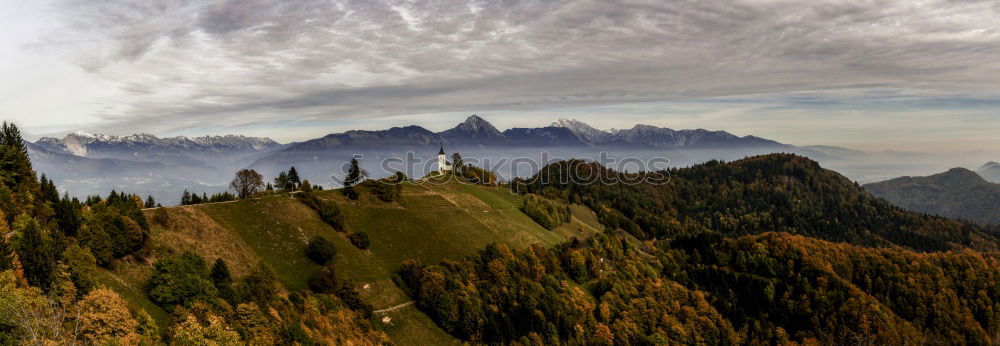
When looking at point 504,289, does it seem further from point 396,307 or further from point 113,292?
point 113,292

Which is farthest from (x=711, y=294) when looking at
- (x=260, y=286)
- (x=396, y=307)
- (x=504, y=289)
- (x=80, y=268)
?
(x=80, y=268)

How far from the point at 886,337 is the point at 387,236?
12147 cm

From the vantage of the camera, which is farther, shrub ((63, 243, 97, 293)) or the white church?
the white church

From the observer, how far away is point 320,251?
84375 millimetres

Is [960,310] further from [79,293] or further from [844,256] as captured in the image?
[79,293]

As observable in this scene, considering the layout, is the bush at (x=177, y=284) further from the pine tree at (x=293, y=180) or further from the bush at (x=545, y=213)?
the bush at (x=545, y=213)

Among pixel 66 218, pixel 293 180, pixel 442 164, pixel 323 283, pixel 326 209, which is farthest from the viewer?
pixel 442 164

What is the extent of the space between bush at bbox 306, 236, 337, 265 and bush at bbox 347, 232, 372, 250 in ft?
32.9

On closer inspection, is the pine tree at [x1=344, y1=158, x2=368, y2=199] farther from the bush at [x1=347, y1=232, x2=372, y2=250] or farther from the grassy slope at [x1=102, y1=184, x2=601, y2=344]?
the bush at [x1=347, y1=232, x2=372, y2=250]

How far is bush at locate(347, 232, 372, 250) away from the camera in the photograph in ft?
318

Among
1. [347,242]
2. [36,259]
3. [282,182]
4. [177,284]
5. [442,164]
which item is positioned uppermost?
[442,164]

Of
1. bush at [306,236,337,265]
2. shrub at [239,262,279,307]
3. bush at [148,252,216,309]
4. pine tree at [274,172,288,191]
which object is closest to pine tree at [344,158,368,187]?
pine tree at [274,172,288,191]

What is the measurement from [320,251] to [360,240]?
13.2 metres

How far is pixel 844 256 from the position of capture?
6038 inches
